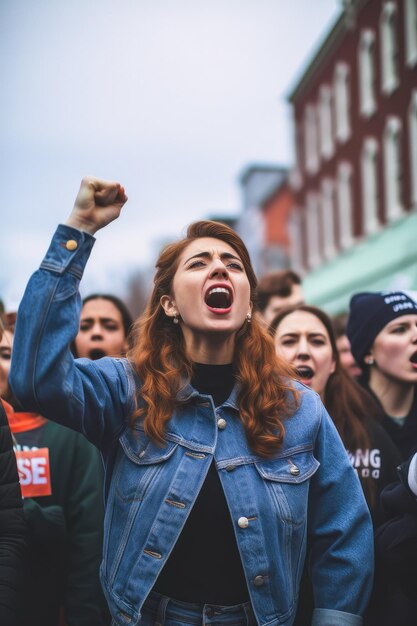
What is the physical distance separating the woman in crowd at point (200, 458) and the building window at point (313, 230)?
77.8 ft

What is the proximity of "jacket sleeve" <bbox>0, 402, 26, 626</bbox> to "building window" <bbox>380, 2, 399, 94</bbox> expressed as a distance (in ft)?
59.5

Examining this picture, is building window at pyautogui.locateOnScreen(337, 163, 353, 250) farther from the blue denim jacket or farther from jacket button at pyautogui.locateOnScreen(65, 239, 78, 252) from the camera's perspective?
jacket button at pyautogui.locateOnScreen(65, 239, 78, 252)

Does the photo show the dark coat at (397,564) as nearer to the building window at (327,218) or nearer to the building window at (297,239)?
the building window at (327,218)

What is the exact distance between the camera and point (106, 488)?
2.62 meters

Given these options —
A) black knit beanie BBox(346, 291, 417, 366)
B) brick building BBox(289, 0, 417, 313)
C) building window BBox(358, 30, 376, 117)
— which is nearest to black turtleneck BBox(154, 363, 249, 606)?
black knit beanie BBox(346, 291, 417, 366)

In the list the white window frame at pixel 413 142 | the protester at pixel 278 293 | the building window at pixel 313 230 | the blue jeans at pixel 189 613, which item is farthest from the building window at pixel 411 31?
the blue jeans at pixel 189 613

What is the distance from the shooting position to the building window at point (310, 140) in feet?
85.9

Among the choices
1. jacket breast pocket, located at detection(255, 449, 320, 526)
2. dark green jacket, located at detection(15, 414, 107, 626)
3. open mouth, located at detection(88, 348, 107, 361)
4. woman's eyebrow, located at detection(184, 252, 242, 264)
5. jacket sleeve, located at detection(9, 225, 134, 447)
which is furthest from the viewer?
open mouth, located at detection(88, 348, 107, 361)

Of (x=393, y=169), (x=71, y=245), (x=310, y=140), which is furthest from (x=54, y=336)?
(x=310, y=140)

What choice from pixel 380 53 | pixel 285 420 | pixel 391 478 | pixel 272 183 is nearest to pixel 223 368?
pixel 285 420

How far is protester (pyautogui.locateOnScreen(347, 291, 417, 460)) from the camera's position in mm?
3717

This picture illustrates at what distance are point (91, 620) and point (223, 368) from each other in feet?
4.41

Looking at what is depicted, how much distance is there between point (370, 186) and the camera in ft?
70.1

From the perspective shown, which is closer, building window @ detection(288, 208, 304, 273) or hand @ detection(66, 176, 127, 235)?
hand @ detection(66, 176, 127, 235)
